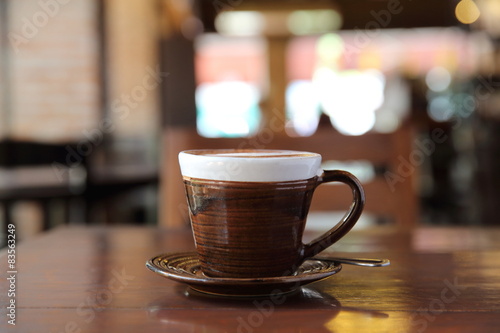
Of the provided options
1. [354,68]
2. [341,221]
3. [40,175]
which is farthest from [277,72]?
[341,221]

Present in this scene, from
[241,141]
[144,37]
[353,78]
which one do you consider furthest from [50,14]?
[353,78]

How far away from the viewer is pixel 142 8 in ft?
14.9

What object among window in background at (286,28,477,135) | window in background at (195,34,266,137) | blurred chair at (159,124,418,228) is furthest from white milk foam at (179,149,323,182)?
window in background at (195,34,266,137)

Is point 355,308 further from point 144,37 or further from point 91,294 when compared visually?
point 144,37

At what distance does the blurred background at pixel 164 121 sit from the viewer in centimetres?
138

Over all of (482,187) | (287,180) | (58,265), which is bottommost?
(482,187)

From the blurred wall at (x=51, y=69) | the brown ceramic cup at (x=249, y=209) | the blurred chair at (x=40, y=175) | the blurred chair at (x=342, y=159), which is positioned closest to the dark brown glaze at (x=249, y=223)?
the brown ceramic cup at (x=249, y=209)

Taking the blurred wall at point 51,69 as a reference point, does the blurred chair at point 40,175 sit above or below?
below

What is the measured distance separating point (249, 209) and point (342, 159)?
0.90 m

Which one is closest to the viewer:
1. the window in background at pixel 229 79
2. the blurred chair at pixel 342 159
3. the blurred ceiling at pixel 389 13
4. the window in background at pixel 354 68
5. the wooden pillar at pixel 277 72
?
the blurred chair at pixel 342 159

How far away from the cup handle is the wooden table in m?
0.04

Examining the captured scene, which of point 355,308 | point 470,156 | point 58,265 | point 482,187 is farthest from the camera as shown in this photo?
point 470,156

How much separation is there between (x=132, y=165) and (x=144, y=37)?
1074 millimetres

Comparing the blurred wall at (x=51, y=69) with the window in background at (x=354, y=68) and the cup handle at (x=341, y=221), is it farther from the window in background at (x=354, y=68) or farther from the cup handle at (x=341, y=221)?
the window in background at (x=354, y=68)
